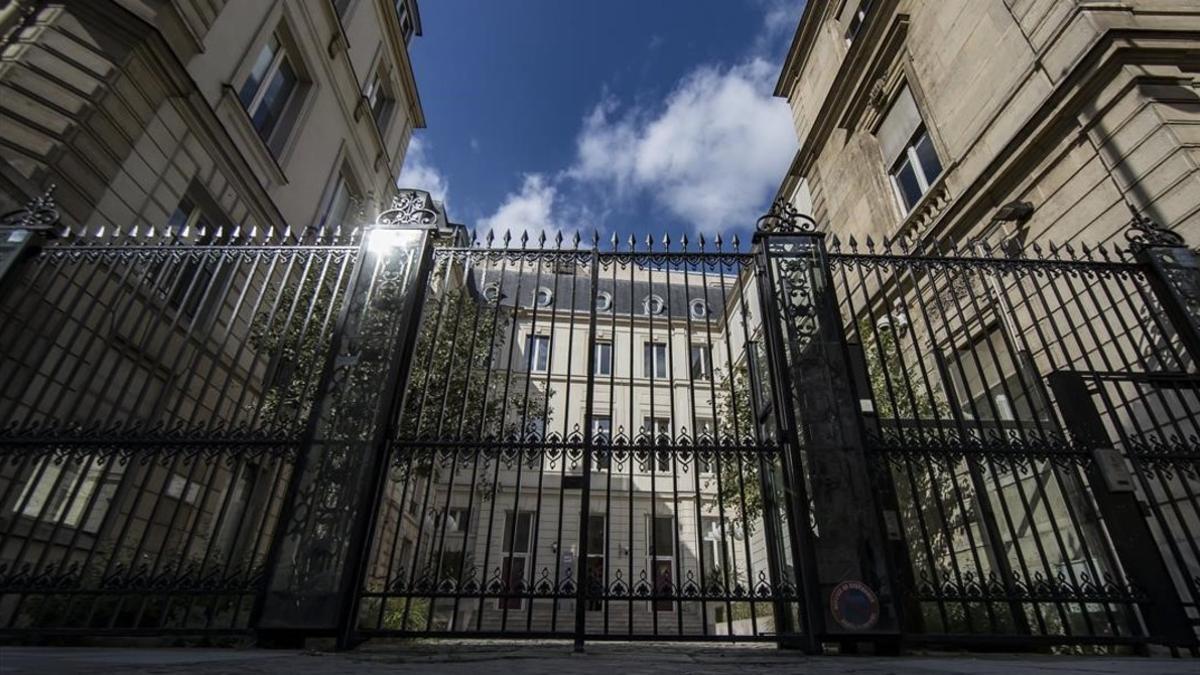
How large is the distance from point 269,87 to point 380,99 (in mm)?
5813

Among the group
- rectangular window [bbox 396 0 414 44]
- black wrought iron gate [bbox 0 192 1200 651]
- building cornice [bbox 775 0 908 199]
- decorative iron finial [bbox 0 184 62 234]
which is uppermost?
rectangular window [bbox 396 0 414 44]

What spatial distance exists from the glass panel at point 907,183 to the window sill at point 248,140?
12850 mm

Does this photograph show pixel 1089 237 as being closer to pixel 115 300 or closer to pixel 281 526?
pixel 281 526

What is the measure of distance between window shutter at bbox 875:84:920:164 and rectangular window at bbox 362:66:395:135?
13277 mm

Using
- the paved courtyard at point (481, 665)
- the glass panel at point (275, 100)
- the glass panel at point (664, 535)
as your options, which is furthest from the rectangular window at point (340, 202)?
the glass panel at point (664, 535)

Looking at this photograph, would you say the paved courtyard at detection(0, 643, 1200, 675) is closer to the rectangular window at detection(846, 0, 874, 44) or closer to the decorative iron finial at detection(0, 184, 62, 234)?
the decorative iron finial at detection(0, 184, 62, 234)

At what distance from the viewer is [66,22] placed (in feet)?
22.6

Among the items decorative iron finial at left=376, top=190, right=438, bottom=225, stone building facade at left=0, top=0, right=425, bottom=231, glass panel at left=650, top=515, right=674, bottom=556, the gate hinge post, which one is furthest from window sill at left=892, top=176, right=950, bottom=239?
stone building facade at left=0, top=0, right=425, bottom=231

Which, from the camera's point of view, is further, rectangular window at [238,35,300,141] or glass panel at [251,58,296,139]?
glass panel at [251,58,296,139]

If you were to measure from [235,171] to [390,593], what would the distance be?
8892 millimetres

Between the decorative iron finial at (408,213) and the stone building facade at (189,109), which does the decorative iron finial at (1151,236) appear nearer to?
the decorative iron finial at (408,213)

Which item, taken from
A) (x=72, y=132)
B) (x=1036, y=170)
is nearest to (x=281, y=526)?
(x=72, y=132)

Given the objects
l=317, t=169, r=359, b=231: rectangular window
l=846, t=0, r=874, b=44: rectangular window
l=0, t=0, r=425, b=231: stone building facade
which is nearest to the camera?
l=0, t=0, r=425, b=231: stone building facade

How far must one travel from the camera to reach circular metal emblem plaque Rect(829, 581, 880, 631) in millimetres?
3666
